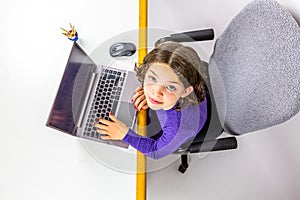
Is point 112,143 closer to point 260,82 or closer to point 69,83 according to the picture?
point 69,83

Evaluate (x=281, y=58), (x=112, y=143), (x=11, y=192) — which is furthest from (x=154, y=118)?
(x=11, y=192)

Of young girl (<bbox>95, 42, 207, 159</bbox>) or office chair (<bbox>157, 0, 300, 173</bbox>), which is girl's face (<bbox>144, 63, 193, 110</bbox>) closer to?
young girl (<bbox>95, 42, 207, 159</bbox>)

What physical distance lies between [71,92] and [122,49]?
0.24 m

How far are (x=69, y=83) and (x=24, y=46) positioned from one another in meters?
0.35

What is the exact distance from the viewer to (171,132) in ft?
3.33

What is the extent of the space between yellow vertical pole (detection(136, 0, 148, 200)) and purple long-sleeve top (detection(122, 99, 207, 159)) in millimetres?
33

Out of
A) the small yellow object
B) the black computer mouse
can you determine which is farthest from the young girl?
the small yellow object

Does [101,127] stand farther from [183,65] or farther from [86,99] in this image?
[183,65]

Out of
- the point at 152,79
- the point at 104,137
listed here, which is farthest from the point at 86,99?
the point at 152,79

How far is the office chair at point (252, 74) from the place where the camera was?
0.85 meters

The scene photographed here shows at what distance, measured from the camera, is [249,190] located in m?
1.48

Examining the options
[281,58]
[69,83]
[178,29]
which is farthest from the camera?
[178,29]

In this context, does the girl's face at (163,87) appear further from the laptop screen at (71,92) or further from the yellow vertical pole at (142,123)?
the laptop screen at (71,92)

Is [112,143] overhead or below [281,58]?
below
